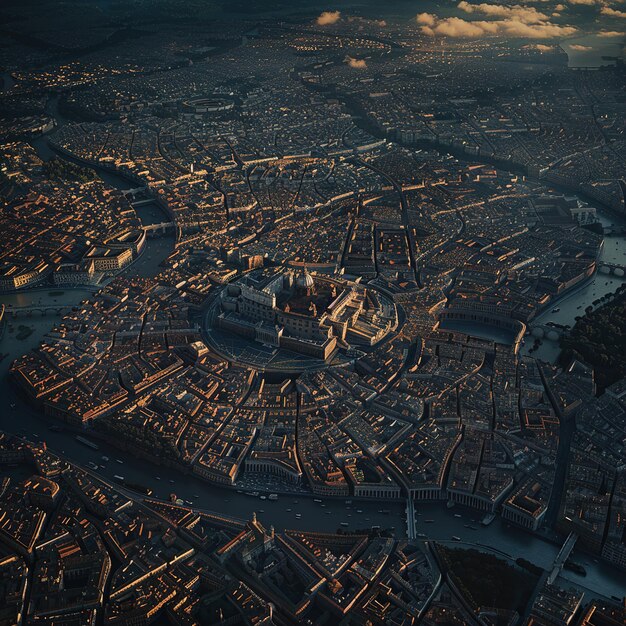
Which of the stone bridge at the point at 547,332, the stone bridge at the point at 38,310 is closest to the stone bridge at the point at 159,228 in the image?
the stone bridge at the point at 38,310

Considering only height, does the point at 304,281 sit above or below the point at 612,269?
above

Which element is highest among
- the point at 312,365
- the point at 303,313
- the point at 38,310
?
the point at 303,313

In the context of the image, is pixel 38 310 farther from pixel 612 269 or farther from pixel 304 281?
pixel 612 269

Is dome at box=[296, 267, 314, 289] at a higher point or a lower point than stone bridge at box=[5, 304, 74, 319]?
higher

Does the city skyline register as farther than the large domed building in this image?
No

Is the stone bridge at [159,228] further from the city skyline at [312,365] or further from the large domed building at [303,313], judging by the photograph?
the large domed building at [303,313]

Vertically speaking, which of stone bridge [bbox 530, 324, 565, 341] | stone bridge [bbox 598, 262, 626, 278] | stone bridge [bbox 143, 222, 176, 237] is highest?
stone bridge [bbox 530, 324, 565, 341]

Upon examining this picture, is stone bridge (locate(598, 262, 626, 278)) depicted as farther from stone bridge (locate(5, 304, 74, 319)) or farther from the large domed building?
stone bridge (locate(5, 304, 74, 319))

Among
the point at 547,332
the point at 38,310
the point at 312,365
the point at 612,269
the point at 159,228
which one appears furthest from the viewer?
the point at 159,228

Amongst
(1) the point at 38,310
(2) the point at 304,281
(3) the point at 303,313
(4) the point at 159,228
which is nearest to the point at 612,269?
(2) the point at 304,281

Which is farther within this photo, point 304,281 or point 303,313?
point 304,281

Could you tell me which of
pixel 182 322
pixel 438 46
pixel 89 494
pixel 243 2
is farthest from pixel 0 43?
pixel 89 494

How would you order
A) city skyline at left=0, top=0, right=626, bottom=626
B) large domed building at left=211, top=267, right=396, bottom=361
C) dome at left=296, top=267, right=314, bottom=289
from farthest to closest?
dome at left=296, top=267, right=314, bottom=289
large domed building at left=211, top=267, right=396, bottom=361
city skyline at left=0, top=0, right=626, bottom=626

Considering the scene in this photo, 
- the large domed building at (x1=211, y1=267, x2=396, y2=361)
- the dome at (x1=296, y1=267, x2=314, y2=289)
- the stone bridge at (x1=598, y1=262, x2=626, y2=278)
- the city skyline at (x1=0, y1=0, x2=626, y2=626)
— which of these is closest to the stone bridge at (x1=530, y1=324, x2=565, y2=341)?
the city skyline at (x1=0, y1=0, x2=626, y2=626)
